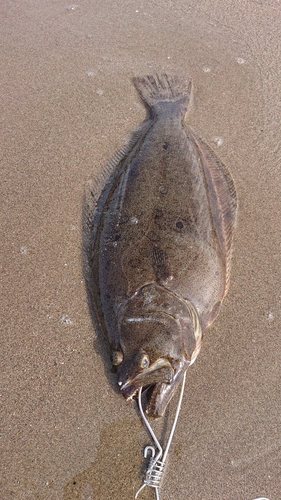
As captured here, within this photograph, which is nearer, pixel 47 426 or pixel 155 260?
pixel 47 426

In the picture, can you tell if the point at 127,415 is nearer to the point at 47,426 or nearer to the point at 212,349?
the point at 47,426

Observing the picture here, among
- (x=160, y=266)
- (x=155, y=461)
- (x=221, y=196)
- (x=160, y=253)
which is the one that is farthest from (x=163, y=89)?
(x=155, y=461)

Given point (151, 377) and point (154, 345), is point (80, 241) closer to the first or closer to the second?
point (154, 345)

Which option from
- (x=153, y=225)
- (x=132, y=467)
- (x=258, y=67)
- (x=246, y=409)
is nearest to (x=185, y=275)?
(x=153, y=225)

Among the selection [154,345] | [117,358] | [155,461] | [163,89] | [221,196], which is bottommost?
[155,461]

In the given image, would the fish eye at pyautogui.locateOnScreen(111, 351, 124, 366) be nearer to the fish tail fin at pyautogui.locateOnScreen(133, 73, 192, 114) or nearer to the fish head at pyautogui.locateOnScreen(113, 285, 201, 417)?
the fish head at pyautogui.locateOnScreen(113, 285, 201, 417)

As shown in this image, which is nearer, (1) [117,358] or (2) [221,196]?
(1) [117,358]
